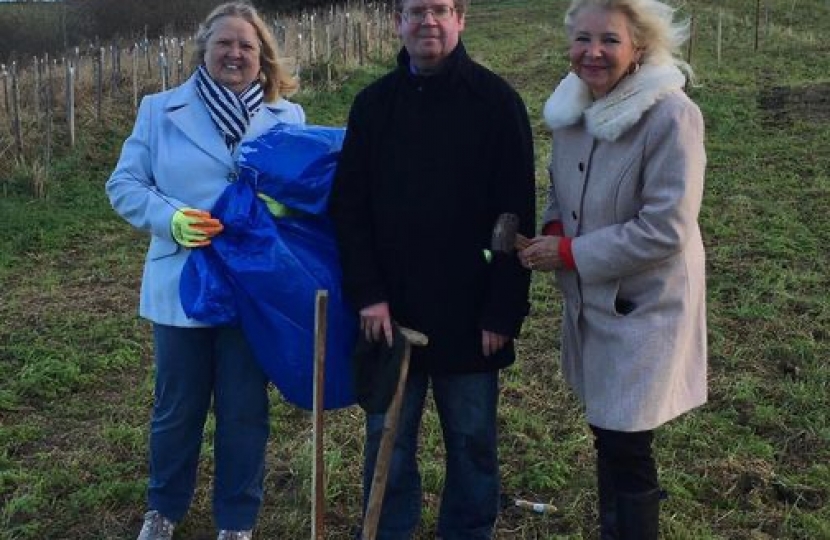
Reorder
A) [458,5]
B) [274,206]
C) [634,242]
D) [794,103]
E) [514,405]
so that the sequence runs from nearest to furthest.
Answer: [634,242]
[458,5]
[274,206]
[514,405]
[794,103]

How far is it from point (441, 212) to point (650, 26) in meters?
0.75

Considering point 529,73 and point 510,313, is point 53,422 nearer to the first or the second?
point 510,313

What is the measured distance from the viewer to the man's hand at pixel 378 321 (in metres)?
2.64

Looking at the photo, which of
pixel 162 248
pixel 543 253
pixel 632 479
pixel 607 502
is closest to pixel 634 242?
pixel 543 253

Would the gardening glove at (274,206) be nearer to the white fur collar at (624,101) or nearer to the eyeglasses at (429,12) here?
the eyeglasses at (429,12)

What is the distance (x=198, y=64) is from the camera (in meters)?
2.93

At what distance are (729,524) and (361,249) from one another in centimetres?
172

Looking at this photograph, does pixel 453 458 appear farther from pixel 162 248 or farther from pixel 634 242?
pixel 162 248

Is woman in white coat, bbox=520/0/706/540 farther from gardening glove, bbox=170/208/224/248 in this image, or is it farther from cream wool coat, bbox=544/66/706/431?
gardening glove, bbox=170/208/224/248

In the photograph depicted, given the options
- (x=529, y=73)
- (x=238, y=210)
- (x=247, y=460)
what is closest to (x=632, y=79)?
(x=238, y=210)

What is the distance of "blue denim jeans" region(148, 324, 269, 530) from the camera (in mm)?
2877

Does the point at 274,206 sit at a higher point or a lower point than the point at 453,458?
higher

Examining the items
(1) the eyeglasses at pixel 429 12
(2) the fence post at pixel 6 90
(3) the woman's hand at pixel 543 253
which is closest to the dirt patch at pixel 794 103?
(2) the fence post at pixel 6 90

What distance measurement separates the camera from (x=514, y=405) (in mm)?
4301
